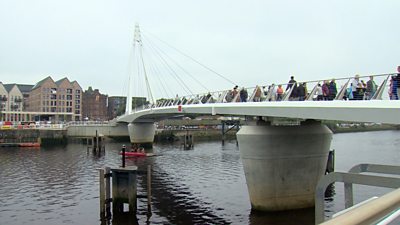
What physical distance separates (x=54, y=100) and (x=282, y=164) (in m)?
116

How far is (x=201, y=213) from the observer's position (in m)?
17.2

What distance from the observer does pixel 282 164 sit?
655 inches

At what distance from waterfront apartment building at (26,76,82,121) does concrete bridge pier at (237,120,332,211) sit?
109943mm

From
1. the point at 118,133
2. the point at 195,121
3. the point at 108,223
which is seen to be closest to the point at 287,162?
the point at 108,223

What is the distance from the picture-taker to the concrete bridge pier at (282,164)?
16.7m

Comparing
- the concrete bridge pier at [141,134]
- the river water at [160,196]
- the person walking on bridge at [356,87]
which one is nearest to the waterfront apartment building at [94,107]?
the concrete bridge pier at [141,134]

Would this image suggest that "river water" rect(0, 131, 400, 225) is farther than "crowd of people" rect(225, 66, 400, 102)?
Yes

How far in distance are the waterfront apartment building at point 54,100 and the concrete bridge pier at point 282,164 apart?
361 ft

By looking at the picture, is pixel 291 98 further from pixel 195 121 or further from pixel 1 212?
pixel 195 121

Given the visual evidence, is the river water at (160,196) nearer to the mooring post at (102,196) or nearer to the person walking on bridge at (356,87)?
the mooring post at (102,196)

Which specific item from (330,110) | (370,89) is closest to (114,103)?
(330,110)

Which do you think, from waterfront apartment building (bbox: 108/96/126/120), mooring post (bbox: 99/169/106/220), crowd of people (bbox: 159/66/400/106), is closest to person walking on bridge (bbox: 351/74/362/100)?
crowd of people (bbox: 159/66/400/106)

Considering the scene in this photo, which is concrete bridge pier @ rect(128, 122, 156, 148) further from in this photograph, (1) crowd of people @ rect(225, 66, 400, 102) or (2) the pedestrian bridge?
(1) crowd of people @ rect(225, 66, 400, 102)

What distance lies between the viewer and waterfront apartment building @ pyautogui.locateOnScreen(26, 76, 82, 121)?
11964cm
